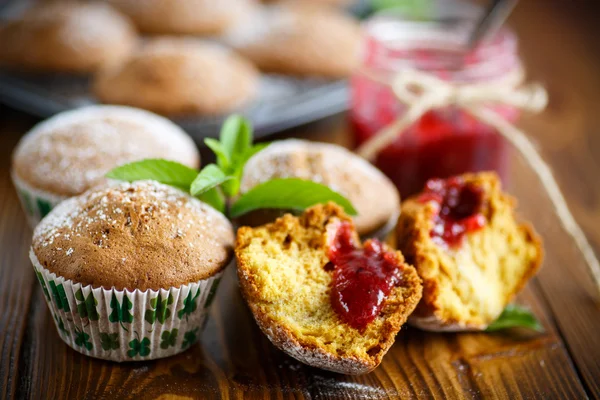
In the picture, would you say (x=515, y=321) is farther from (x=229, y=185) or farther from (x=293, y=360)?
(x=229, y=185)

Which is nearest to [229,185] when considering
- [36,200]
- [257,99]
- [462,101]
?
[36,200]

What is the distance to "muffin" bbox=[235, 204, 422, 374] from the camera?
202cm

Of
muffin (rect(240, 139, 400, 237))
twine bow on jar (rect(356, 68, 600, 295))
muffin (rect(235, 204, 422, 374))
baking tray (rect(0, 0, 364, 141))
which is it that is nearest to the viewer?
muffin (rect(235, 204, 422, 374))

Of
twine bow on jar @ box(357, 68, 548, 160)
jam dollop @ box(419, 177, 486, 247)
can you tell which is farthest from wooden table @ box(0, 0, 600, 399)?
twine bow on jar @ box(357, 68, 548, 160)

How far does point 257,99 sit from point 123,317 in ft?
6.79

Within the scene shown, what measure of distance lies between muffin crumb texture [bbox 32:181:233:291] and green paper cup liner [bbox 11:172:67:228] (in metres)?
0.38

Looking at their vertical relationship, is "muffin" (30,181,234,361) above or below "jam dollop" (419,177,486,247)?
below

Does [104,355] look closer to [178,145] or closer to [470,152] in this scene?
[178,145]

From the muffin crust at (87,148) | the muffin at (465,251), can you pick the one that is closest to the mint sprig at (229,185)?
the muffin at (465,251)

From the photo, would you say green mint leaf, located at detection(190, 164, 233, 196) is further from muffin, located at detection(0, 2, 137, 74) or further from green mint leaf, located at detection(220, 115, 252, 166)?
muffin, located at detection(0, 2, 137, 74)

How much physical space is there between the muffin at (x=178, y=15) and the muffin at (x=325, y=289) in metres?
2.64

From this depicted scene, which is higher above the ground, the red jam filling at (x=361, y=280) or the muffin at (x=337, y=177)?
the red jam filling at (x=361, y=280)

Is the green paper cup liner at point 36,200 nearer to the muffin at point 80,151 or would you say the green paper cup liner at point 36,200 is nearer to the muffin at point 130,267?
the muffin at point 80,151

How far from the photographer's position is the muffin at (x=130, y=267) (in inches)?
80.5
